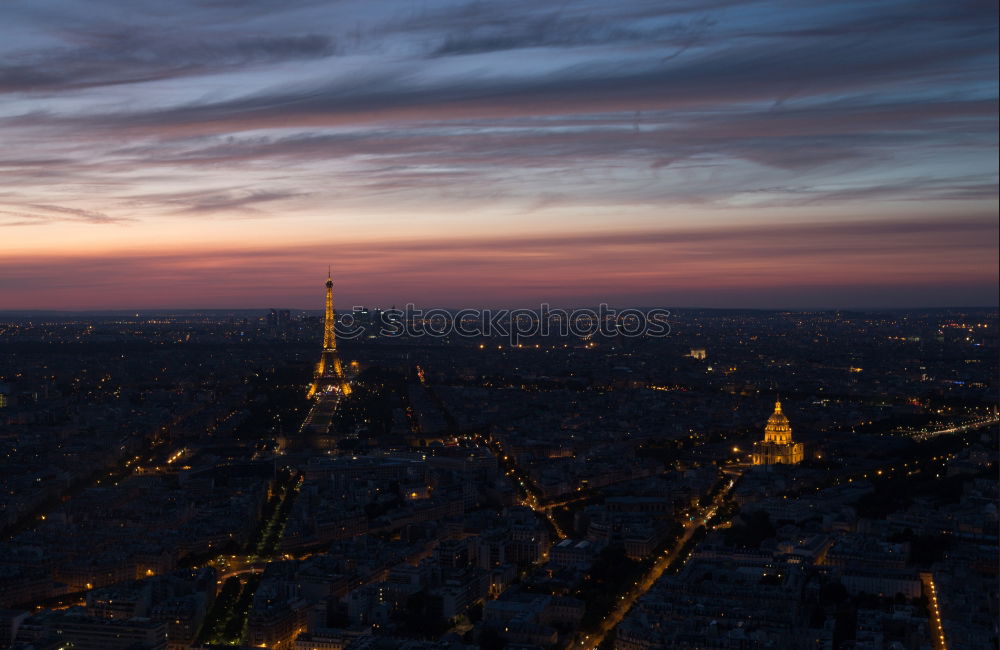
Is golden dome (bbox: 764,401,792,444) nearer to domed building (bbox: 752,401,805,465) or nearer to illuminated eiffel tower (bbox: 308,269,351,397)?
domed building (bbox: 752,401,805,465)

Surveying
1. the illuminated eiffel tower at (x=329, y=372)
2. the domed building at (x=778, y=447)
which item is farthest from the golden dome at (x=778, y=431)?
the illuminated eiffel tower at (x=329, y=372)

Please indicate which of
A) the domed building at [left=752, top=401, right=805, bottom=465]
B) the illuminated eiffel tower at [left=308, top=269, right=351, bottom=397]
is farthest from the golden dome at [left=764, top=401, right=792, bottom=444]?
the illuminated eiffel tower at [left=308, top=269, right=351, bottom=397]

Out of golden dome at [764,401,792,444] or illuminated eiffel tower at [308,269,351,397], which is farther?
illuminated eiffel tower at [308,269,351,397]

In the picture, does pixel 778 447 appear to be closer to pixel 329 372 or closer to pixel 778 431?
pixel 778 431

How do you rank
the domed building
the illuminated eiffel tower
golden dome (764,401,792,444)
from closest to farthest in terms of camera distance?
the domed building
golden dome (764,401,792,444)
the illuminated eiffel tower

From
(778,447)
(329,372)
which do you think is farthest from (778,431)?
(329,372)

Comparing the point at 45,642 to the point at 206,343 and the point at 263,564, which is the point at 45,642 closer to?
the point at 263,564

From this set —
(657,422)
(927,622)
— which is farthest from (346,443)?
(927,622)

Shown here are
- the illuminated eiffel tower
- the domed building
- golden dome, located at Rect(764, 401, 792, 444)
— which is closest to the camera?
the domed building

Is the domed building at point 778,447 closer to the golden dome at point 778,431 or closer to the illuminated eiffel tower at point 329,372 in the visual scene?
the golden dome at point 778,431
